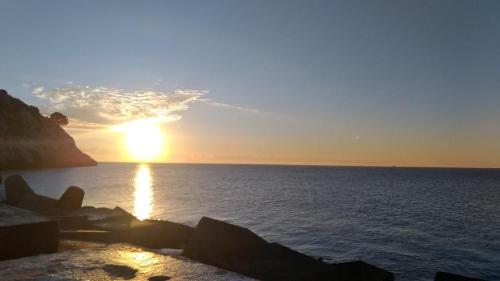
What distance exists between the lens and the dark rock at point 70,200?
30964mm

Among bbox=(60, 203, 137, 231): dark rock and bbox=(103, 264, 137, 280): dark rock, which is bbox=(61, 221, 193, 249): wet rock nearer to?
bbox=(60, 203, 137, 231): dark rock

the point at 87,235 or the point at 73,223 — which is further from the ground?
the point at 73,223

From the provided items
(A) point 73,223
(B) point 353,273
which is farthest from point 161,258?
(A) point 73,223

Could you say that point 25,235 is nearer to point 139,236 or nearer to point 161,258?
point 161,258

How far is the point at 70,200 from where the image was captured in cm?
3150

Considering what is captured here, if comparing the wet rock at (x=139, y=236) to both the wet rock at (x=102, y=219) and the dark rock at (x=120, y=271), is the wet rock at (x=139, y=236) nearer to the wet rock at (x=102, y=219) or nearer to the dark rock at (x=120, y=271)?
the wet rock at (x=102, y=219)

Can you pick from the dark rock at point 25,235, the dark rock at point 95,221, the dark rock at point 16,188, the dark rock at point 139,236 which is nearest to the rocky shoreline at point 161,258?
the dark rock at point 25,235

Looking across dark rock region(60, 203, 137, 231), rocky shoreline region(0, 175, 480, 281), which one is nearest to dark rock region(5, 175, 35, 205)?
dark rock region(60, 203, 137, 231)

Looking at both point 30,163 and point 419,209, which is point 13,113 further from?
point 419,209

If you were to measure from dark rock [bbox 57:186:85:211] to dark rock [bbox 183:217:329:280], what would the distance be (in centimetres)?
1755

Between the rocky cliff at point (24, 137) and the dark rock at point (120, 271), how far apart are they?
11373cm

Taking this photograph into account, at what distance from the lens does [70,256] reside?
53.3 feet

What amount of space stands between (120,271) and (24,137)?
126 m

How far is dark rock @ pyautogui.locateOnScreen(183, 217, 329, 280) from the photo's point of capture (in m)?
15.8
